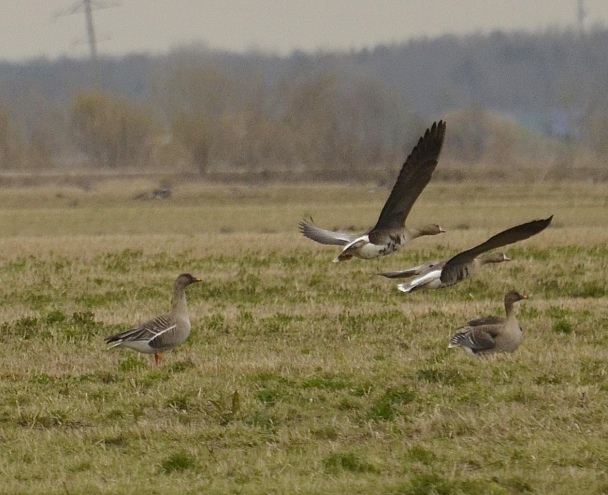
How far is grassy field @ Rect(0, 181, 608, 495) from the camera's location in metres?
7.88

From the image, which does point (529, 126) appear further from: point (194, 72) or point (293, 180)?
point (293, 180)

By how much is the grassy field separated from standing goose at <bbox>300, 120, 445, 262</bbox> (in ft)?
2.88

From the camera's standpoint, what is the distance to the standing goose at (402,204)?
41.9 feet

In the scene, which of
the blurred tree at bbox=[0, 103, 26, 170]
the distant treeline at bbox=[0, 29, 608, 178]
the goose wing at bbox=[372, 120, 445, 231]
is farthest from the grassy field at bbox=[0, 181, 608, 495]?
the blurred tree at bbox=[0, 103, 26, 170]

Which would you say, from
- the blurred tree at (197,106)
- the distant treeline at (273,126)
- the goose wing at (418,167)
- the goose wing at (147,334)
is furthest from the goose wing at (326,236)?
the blurred tree at (197,106)

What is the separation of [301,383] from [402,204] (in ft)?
12.0

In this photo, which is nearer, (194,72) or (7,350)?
(7,350)

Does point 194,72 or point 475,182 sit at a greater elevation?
point 194,72

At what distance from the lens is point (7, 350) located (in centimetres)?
1297

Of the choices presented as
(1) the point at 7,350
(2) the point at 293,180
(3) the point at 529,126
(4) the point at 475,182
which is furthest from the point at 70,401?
(3) the point at 529,126

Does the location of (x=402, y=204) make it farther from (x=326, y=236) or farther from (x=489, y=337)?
(x=489, y=337)

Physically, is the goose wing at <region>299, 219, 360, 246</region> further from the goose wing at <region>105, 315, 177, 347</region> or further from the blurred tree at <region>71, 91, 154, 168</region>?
the blurred tree at <region>71, 91, 154, 168</region>

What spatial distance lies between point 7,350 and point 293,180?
194ft

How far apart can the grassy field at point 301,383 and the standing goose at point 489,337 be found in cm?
16
